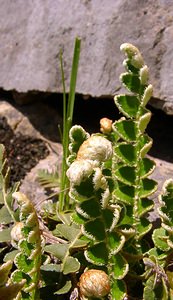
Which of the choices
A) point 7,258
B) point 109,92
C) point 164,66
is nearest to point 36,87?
point 109,92

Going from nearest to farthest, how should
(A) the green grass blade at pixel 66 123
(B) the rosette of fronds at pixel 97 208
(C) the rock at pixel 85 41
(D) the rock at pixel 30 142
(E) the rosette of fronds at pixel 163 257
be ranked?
1. (B) the rosette of fronds at pixel 97 208
2. (E) the rosette of fronds at pixel 163 257
3. (A) the green grass blade at pixel 66 123
4. (C) the rock at pixel 85 41
5. (D) the rock at pixel 30 142

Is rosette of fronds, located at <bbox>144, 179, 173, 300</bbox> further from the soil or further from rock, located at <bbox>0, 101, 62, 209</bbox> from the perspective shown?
the soil

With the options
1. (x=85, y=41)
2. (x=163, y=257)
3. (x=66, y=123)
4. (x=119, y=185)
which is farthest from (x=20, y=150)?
(x=163, y=257)

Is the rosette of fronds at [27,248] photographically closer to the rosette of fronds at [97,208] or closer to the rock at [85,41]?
the rosette of fronds at [97,208]

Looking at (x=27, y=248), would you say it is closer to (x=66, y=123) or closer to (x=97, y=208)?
(x=97, y=208)

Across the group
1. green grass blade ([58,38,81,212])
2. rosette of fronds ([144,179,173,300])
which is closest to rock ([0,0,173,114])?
green grass blade ([58,38,81,212])

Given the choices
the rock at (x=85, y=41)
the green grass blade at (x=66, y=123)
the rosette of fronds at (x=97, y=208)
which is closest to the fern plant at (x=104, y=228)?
the rosette of fronds at (x=97, y=208)
